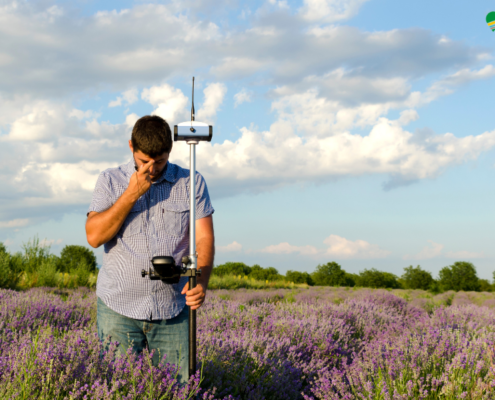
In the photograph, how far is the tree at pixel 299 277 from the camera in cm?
1916

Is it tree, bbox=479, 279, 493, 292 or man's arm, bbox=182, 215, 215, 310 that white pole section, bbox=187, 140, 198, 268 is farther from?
tree, bbox=479, 279, 493, 292

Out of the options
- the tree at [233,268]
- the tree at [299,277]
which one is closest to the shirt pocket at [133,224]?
the tree at [233,268]

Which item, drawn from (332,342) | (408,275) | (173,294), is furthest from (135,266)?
(408,275)

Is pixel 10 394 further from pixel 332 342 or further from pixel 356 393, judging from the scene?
pixel 332 342

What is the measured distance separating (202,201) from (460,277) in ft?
47.0

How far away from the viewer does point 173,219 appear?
309cm

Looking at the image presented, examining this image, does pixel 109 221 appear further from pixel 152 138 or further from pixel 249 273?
pixel 249 273

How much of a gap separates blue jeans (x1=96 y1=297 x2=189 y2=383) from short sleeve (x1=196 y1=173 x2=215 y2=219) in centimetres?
69

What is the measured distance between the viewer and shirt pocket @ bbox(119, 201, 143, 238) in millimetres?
2990

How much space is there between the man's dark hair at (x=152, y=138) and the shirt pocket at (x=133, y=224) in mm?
444

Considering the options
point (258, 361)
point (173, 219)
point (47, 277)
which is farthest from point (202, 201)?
point (47, 277)

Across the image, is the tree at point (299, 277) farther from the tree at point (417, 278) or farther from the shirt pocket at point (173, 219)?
the shirt pocket at point (173, 219)

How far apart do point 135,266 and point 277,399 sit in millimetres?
1874

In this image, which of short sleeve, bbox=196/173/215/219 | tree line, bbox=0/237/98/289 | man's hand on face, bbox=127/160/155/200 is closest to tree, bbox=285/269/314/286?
tree line, bbox=0/237/98/289
